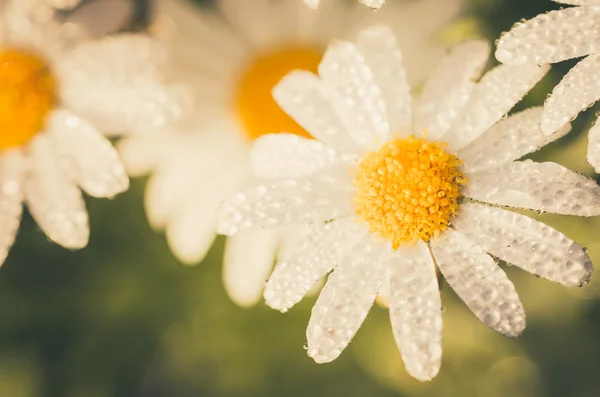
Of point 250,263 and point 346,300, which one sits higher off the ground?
point 346,300

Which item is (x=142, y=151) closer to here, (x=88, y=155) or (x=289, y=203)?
(x=88, y=155)

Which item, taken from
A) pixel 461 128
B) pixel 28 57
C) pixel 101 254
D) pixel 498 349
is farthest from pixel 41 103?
pixel 498 349

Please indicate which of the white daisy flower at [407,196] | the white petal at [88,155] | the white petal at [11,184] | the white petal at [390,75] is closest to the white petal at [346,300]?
the white daisy flower at [407,196]

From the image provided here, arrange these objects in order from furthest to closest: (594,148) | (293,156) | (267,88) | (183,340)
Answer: (183,340)
(267,88)
(293,156)
(594,148)

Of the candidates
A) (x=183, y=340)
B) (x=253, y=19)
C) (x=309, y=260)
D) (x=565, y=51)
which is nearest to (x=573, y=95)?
(x=565, y=51)

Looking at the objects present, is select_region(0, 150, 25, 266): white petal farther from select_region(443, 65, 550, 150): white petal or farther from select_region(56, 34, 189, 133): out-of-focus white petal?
select_region(443, 65, 550, 150): white petal

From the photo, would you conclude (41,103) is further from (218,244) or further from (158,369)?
(158,369)

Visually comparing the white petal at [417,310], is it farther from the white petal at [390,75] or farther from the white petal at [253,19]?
the white petal at [253,19]
